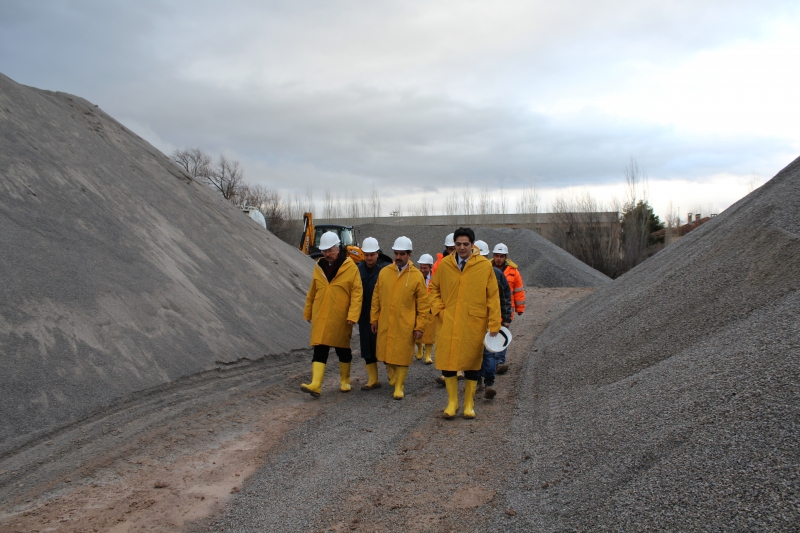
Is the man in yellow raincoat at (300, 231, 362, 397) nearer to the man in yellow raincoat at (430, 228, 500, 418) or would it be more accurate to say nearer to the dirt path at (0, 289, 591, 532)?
the dirt path at (0, 289, 591, 532)

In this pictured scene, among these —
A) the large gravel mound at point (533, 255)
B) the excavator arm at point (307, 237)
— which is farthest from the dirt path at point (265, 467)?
the excavator arm at point (307, 237)

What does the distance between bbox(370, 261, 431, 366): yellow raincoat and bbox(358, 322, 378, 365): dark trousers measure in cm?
39

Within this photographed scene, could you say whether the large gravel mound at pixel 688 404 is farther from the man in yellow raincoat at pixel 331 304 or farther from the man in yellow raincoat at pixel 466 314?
the man in yellow raincoat at pixel 331 304

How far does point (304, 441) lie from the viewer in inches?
222

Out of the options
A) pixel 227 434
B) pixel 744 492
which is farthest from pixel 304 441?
pixel 744 492

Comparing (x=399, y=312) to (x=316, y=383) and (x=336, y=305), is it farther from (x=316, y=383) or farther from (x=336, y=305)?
(x=316, y=383)

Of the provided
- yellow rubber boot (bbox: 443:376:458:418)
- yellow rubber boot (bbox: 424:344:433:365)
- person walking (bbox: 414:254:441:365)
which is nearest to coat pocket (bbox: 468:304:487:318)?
yellow rubber boot (bbox: 443:376:458:418)

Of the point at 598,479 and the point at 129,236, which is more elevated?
the point at 129,236

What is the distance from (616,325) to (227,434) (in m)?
5.68

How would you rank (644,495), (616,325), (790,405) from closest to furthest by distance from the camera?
(644,495) → (790,405) → (616,325)

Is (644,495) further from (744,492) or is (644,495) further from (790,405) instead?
(790,405)

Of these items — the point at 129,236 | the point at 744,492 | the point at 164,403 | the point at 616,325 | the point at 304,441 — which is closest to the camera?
the point at 744,492

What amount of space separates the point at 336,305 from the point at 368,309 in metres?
0.66

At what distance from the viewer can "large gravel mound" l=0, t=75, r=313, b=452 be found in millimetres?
6469
